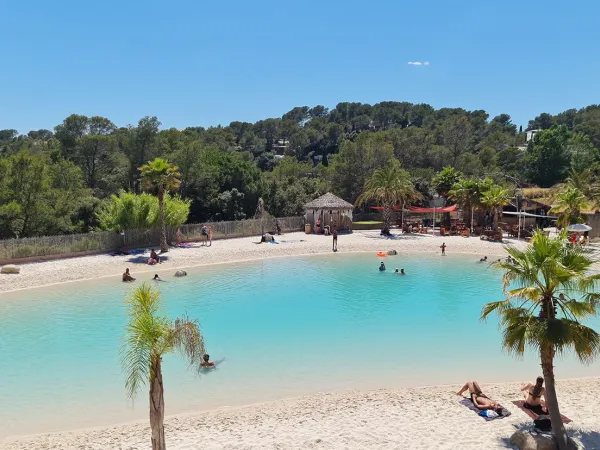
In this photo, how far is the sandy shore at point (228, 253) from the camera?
23.9 meters

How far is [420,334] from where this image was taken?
52.3ft

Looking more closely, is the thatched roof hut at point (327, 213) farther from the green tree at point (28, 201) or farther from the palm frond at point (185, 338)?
the palm frond at point (185, 338)

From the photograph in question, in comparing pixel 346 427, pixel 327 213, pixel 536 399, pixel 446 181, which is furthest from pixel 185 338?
pixel 446 181

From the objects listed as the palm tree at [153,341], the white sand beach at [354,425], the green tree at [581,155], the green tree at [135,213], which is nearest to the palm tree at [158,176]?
the green tree at [135,213]

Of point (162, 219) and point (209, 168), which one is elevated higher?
point (209, 168)

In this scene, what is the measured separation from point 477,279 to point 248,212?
25308 mm

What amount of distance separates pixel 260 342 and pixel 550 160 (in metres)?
57.3

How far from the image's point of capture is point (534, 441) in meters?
8.02

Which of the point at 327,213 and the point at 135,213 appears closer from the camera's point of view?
the point at 135,213

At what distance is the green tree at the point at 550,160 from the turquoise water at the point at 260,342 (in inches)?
1651

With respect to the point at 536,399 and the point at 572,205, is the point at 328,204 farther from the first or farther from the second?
the point at 536,399

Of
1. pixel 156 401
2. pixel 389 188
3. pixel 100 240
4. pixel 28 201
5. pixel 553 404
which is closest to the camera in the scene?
pixel 156 401

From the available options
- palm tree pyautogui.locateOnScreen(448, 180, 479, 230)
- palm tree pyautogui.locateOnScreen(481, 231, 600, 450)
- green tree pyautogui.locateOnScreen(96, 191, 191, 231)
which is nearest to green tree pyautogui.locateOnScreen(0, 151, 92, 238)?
green tree pyautogui.locateOnScreen(96, 191, 191, 231)

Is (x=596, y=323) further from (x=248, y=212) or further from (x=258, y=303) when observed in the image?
(x=248, y=212)
